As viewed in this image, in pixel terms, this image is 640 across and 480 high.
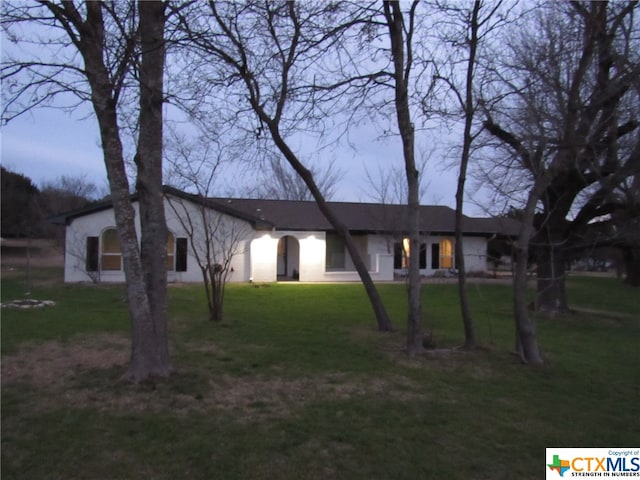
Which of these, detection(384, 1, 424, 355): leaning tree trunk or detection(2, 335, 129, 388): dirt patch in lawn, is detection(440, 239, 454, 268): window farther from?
detection(2, 335, 129, 388): dirt patch in lawn

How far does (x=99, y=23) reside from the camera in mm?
5922

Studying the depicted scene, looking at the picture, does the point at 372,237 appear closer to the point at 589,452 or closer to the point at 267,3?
the point at 267,3

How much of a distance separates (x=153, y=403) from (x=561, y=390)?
506 centimetres

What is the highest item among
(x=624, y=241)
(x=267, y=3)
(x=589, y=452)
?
(x=267, y=3)

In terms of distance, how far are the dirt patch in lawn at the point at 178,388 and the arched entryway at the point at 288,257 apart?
68.5 ft

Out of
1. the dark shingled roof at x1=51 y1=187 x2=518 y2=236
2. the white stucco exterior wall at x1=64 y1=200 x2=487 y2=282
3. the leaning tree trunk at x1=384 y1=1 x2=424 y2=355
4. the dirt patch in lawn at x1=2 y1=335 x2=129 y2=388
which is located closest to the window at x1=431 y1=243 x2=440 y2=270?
the dark shingled roof at x1=51 y1=187 x2=518 y2=236

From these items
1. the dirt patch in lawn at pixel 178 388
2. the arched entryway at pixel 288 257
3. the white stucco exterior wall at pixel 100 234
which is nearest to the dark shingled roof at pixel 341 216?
the white stucco exterior wall at pixel 100 234

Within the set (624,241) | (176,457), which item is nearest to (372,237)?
(624,241)

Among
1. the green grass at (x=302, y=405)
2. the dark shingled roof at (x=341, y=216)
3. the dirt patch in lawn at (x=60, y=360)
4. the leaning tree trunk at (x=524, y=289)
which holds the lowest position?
the green grass at (x=302, y=405)

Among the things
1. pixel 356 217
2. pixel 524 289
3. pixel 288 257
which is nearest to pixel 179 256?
pixel 288 257

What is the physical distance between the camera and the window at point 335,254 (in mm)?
29531

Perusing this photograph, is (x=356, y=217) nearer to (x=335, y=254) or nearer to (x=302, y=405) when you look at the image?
(x=335, y=254)

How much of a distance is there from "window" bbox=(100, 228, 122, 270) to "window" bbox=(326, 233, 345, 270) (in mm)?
11026

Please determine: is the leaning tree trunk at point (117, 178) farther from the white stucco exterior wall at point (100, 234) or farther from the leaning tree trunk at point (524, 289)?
the white stucco exterior wall at point (100, 234)
